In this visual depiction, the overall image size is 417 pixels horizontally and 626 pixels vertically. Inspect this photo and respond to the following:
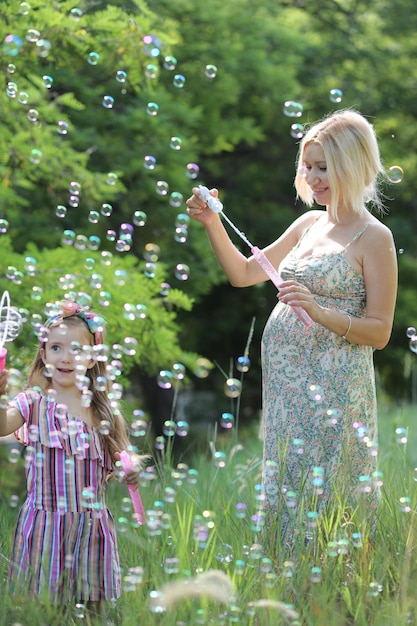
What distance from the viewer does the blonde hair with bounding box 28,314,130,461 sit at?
3.29m

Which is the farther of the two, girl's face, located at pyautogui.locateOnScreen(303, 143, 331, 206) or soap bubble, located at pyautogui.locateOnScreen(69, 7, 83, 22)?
soap bubble, located at pyautogui.locateOnScreen(69, 7, 83, 22)

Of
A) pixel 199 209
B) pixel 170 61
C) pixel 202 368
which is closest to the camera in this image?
pixel 199 209

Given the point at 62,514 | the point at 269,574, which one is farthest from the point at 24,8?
the point at 269,574

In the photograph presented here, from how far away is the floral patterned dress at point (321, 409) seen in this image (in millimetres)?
3361

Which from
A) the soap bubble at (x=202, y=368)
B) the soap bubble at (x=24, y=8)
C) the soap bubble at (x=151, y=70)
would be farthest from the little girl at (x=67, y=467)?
the soap bubble at (x=151, y=70)

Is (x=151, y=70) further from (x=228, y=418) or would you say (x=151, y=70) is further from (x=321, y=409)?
(x=321, y=409)

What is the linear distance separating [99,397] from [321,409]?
72 centimetres

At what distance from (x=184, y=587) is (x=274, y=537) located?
0.59 m

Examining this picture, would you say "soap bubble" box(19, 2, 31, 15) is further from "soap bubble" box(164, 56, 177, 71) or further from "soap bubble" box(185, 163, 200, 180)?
"soap bubble" box(185, 163, 200, 180)

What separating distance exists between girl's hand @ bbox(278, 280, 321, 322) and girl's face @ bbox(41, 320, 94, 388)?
0.65m

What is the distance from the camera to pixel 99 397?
3.36 m

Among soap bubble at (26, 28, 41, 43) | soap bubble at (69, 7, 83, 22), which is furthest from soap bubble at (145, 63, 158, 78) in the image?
soap bubble at (26, 28, 41, 43)

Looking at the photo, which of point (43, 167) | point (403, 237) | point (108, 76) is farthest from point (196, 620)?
point (403, 237)

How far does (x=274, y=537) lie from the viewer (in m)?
3.35
